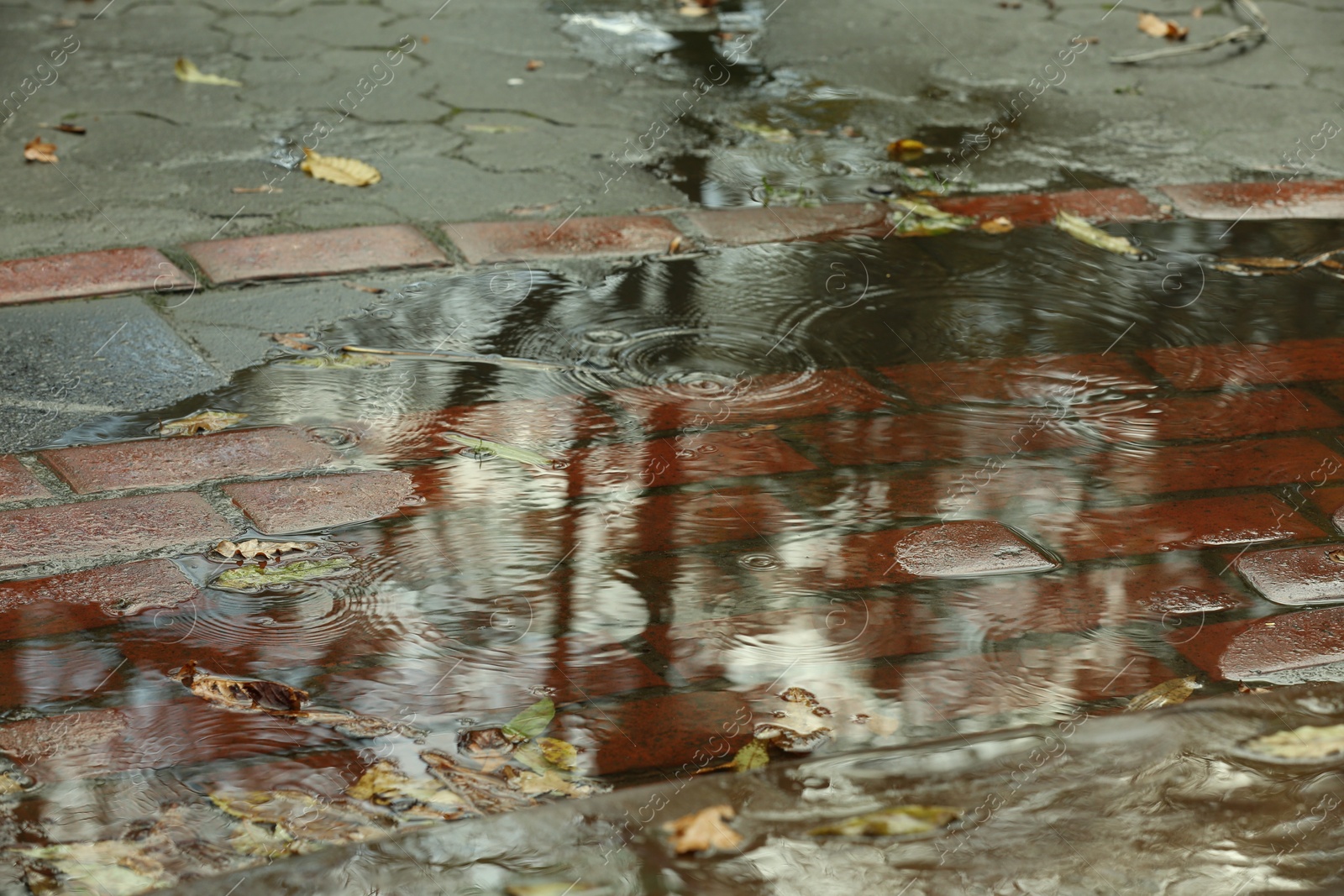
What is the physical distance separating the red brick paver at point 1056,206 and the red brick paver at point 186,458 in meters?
1.65

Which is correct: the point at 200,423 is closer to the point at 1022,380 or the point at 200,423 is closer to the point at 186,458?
the point at 186,458

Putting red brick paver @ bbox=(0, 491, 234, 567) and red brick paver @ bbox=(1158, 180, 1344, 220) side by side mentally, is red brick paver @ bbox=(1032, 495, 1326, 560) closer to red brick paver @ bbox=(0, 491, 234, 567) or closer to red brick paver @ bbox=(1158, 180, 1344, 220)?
red brick paver @ bbox=(0, 491, 234, 567)

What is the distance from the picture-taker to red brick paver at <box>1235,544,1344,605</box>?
1737mm

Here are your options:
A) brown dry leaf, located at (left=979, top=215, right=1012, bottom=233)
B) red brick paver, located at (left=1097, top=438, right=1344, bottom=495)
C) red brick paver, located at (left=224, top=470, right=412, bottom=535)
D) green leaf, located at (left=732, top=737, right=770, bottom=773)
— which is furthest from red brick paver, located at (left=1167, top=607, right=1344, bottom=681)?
brown dry leaf, located at (left=979, top=215, right=1012, bottom=233)

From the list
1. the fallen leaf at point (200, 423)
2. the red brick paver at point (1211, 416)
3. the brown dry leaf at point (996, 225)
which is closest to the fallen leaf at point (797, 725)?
the red brick paver at point (1211, 416)

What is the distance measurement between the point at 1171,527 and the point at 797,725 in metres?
0.73

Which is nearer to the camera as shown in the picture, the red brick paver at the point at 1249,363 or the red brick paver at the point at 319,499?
the red brick paver at the point at 319,499

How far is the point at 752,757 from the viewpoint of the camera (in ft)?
4.67

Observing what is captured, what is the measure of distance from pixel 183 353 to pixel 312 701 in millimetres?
971

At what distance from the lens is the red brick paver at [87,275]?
7.75 ft

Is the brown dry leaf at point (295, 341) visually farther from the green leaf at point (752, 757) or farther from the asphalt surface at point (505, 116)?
the green leaf at point (752, 757)

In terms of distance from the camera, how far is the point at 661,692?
4.93ft

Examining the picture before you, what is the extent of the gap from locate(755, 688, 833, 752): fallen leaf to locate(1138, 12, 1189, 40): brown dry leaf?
3.57 metres

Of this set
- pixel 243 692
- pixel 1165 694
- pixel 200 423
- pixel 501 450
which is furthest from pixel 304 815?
pixel 1165 694
